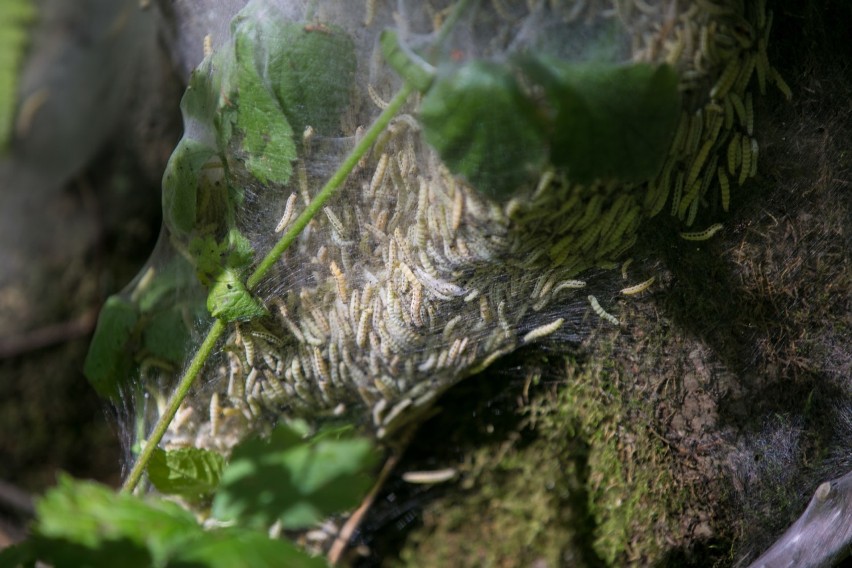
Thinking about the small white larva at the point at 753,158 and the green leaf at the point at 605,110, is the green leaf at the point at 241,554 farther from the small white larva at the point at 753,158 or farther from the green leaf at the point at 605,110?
the small white larva at the point at 753,158

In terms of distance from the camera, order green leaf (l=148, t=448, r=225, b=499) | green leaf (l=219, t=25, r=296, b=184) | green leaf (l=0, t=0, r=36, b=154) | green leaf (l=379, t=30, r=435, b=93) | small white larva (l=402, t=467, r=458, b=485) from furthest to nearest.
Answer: green leaf (l=0, t=0, r=36, b=154)
small white larva (l=402, t=467, r=458, b=485)
green leaf (l=148, t=448, r=225, b=499)
green leaf (l=219, t=25, r=296, b=184)
green leaf (l=379, t=30, r=435, b=93)

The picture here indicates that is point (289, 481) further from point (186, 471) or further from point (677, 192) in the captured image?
point (677, 192)

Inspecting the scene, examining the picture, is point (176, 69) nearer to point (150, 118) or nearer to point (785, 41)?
point (150, 118)

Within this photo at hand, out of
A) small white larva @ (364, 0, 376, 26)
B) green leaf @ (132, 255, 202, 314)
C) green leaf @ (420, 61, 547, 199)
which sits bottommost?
green leaf @ (132, 255, 202, 314)

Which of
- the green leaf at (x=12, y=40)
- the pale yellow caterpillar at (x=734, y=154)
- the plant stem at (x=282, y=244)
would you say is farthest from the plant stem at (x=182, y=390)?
the green leaf at (x=12, y=40)

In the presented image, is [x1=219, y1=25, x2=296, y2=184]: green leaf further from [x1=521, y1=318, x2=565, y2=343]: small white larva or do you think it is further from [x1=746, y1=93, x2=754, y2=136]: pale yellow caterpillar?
[x1=746, y1=93, x2=754, y2=136]: pale yellow caterpillar

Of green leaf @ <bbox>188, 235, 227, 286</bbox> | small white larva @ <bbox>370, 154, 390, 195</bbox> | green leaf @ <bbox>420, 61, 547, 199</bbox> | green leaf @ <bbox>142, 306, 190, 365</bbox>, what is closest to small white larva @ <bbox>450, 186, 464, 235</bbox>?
green leaf @ <bbox>420, 61, 547, 199</bbox>

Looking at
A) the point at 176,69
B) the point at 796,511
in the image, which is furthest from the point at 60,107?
the point at 796,511
